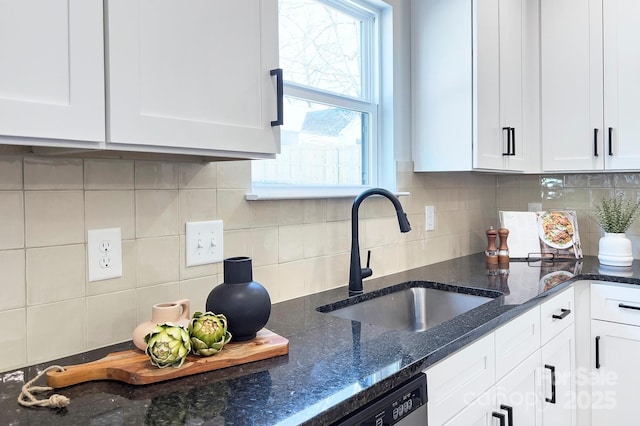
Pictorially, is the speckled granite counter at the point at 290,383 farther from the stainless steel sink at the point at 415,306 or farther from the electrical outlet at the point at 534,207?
the electrical outlet at the point at 534,207

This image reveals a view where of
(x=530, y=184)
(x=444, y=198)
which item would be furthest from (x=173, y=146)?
(x=530, y=184)

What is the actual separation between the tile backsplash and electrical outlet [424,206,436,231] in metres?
0.38

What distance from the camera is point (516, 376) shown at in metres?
1.54

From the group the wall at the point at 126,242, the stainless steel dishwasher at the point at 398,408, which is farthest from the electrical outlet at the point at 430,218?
the stainless steel dishwasher at the point at 398,408

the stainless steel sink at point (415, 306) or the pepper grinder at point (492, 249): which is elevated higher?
the pepper grinder at point (492, 249)

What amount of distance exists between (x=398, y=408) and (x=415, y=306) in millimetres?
964

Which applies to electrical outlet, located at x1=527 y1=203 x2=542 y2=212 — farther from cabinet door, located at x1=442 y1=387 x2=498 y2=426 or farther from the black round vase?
the black round vase

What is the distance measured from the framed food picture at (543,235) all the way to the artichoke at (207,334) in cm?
188

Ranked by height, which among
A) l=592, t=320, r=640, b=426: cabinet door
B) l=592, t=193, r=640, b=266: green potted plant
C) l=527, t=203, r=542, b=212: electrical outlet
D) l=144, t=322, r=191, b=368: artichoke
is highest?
l=527, t=203, r=542, b=212: electrical outlet

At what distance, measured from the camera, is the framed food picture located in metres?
2.45

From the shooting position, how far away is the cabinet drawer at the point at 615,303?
195 cm

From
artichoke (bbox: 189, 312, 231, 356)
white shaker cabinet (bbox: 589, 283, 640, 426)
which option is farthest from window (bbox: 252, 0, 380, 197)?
white shaker cabinet (bbox: 589, 283, 640, 426)

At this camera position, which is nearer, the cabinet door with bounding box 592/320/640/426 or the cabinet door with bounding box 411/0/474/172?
the cabinet door with bounding box 592/320/640/426

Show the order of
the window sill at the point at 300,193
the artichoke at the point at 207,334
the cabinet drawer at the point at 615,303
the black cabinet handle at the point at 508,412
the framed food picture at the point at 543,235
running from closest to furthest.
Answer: the artichoke at the point at 207,334
the black cabinet handle at the point at 508,412
the window sill at the point at 300,193
the cabinet drawer at the point at 615,303
the framed food picture at the point at 543,235
